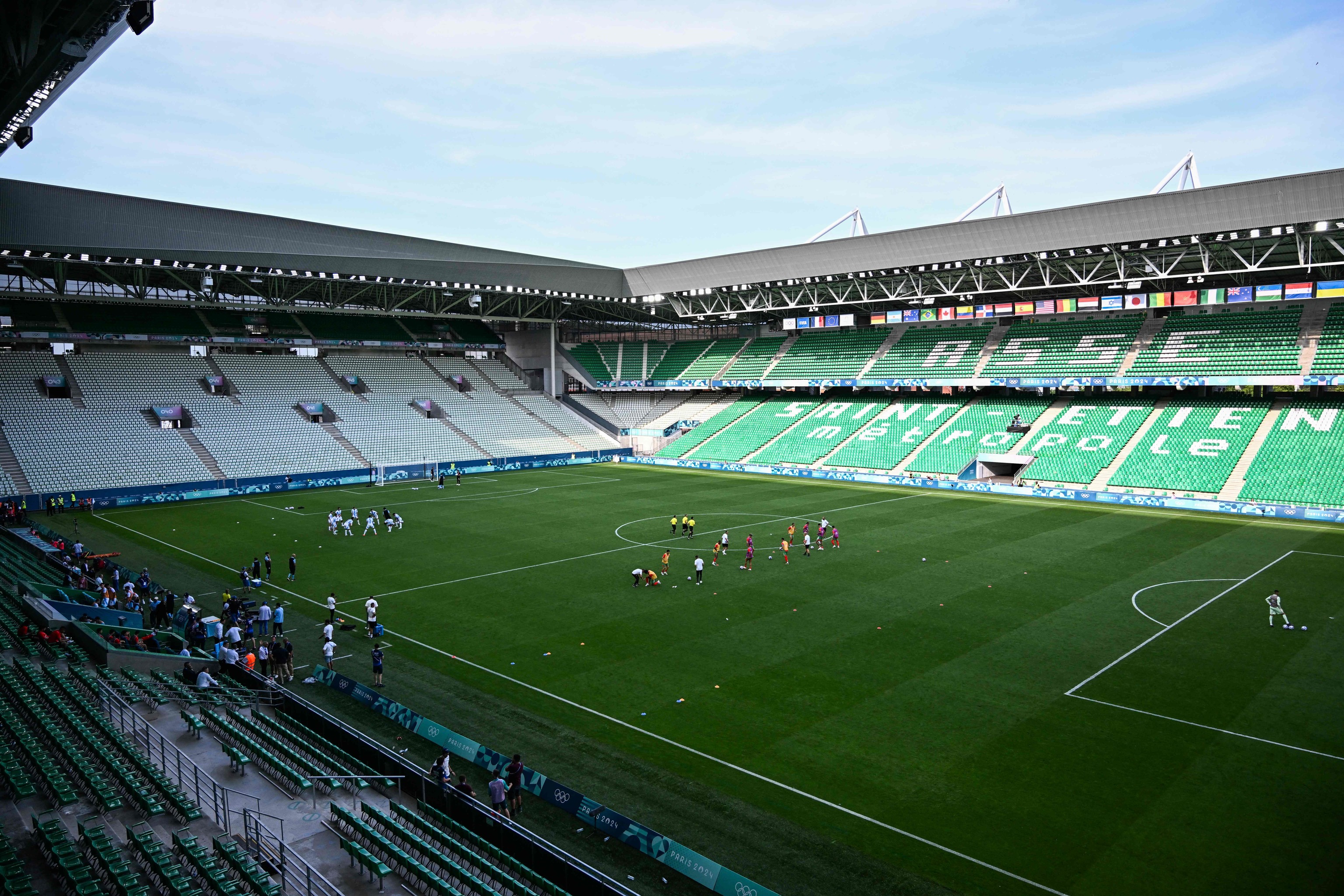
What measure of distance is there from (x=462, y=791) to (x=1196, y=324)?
182 feet

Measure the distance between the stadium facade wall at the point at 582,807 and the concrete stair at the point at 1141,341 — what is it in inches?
1931

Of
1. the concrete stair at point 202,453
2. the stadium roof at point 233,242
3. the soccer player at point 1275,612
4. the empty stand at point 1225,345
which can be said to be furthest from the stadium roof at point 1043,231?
the concrete stair at point 202,453

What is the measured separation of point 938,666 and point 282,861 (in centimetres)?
1423

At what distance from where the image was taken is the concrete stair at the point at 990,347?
57.9 m

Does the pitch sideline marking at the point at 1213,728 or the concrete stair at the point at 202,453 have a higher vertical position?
the concrete stair at the point at 202,453

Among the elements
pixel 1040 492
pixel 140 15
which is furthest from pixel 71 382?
pixel 1040 492

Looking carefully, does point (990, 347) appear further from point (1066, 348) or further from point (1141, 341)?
point (1141, 341)

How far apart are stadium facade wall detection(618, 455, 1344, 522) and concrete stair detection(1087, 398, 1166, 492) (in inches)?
37.0

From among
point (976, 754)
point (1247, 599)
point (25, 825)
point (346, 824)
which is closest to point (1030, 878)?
point (976, 754)

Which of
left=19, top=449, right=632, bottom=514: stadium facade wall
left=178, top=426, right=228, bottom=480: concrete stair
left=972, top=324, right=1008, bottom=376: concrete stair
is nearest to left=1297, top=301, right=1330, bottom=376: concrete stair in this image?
left=972, top=324, right=1008, bottom=376: concrete stair

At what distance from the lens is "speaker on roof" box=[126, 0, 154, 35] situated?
48.6 feet

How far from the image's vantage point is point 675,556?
1219 inches

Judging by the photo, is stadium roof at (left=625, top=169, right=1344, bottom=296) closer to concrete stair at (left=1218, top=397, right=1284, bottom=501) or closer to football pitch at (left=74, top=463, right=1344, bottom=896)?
concrete stair at (left=1218, top=397, right=1284, bottom=501)

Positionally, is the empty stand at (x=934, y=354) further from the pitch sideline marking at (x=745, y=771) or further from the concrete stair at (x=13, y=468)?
the concrete stair at (x=13, y=468)
